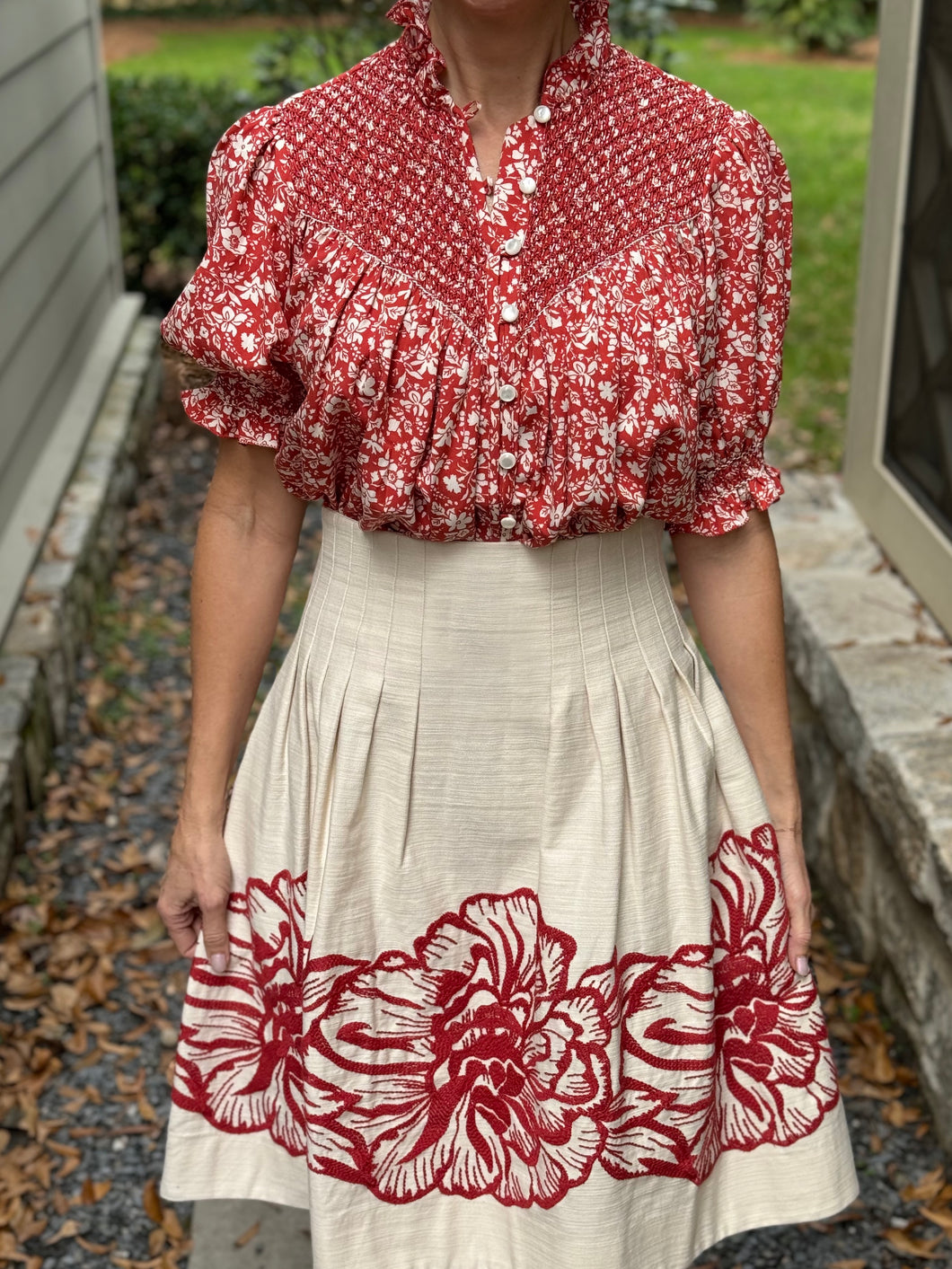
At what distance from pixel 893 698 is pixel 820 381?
467cm

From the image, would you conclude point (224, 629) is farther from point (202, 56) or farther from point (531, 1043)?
point (202, 56)

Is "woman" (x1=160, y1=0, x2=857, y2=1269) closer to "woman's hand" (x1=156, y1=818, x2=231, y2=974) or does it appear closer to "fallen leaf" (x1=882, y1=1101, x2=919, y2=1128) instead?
"woman's hand" (x1=156, y1=818, x2=231, y2=974)

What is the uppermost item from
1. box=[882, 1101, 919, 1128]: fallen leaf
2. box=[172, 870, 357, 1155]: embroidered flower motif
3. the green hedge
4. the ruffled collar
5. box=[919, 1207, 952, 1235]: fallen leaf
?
the ruffled collar

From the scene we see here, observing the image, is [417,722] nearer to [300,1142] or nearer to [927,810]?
[300,1142]

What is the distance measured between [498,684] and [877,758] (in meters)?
1.67

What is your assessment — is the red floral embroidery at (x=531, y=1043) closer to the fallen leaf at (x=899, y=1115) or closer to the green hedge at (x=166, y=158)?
the fallen leaf at (x=899, y=1115)

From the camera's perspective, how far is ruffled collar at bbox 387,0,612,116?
5.13ft

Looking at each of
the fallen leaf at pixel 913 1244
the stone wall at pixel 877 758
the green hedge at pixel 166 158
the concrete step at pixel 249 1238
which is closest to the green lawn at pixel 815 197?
the green hedge at pixel 166 158

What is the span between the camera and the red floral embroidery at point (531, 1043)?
5.64ft

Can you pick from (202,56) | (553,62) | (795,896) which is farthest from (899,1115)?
(202,56)

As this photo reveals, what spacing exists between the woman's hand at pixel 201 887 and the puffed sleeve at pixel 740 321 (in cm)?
70

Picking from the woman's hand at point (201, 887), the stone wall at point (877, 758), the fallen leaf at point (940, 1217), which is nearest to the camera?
the woman's hand at point (201, 887)

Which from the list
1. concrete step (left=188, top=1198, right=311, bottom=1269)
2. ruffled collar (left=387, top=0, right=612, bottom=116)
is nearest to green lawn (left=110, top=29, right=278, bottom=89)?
concrete step (left=188, top=1198, right=311, bottom=1269)

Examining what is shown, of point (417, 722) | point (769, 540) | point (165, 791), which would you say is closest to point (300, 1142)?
point (417, 722)
